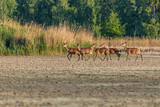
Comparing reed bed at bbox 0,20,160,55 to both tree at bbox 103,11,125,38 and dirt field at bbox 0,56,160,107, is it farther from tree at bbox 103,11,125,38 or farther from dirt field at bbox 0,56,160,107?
tree at bbox 103,11,125,38

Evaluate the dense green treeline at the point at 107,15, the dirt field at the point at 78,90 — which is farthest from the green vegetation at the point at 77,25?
the dirt field at the point at 78,90

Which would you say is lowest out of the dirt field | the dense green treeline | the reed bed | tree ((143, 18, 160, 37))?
the dirt field

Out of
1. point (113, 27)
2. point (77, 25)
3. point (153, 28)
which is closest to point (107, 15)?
point (77, 25)

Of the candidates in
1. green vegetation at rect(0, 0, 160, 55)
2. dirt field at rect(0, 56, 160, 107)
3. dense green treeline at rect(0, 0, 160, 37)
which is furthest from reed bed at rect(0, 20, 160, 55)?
dense green treeline at rect(0, 0, 160, 37)

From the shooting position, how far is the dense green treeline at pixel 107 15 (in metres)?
59.7

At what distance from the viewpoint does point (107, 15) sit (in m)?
70.6

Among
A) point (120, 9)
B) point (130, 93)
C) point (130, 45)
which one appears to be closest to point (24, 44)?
point (130, 45)

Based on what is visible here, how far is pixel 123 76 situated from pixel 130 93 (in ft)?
13.7

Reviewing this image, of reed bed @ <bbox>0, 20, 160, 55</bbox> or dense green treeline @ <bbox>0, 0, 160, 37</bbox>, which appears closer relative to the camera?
reed bed @ <bbox>0, 20, 160, 55</bbox>

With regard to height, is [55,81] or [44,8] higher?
[44,8]

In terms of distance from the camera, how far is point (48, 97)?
31.1 feet

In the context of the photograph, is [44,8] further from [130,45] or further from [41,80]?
[41,80]

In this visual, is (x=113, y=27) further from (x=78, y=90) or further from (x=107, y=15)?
(x=78, y=90)

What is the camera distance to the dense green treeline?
59.7m
